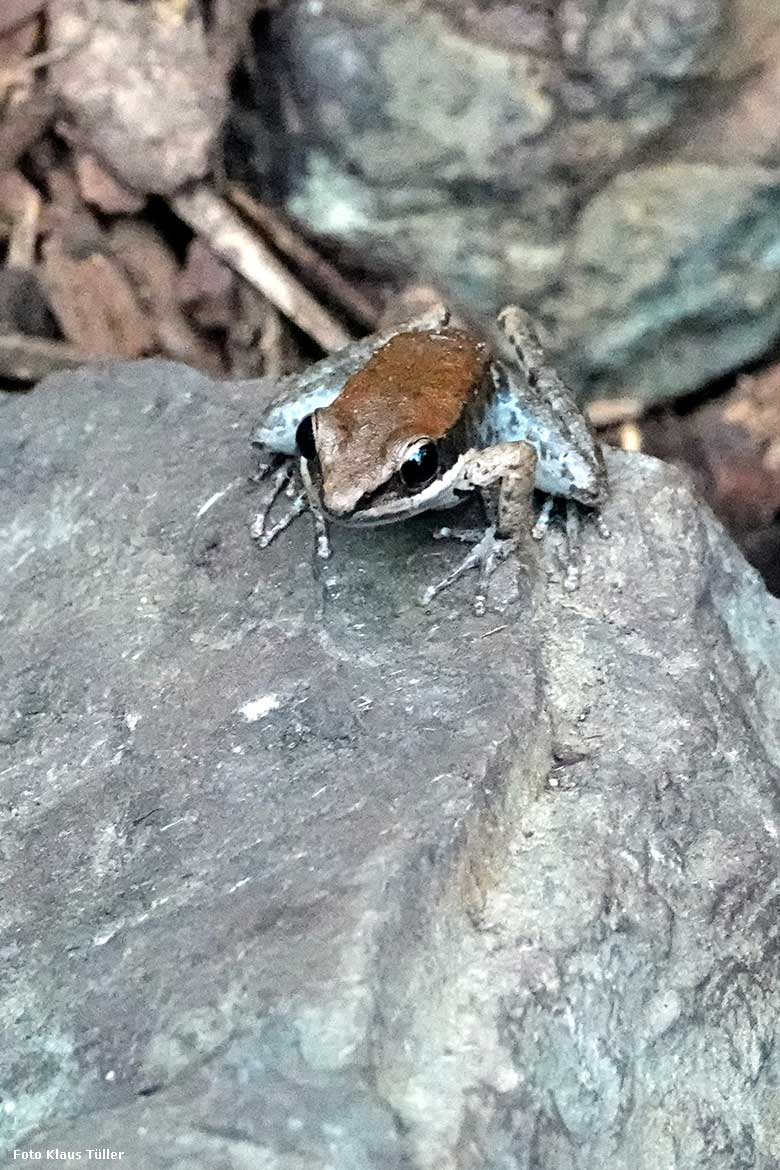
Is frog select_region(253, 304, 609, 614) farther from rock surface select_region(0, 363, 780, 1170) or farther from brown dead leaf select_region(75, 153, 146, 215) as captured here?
brown dead leaf select_region(75, 153, 146, 215)

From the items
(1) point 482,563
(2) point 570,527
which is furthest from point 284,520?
(2) point 570,527

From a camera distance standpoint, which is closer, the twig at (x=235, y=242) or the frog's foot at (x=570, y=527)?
the frog's foot at (x=570, y=527)

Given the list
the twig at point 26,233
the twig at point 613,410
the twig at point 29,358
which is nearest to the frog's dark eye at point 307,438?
the twig at point 29,358

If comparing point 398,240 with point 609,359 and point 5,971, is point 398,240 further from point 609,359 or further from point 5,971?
point 5,971

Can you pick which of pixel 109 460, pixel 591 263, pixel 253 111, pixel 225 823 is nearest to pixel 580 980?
pixel 225 823

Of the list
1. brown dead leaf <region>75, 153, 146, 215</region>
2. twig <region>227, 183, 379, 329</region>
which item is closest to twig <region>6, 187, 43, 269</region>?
brown dead leaf <region>75, 153, 146, 215</region>

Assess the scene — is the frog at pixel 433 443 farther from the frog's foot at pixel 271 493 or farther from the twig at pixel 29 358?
the twig at pixel 29 358
